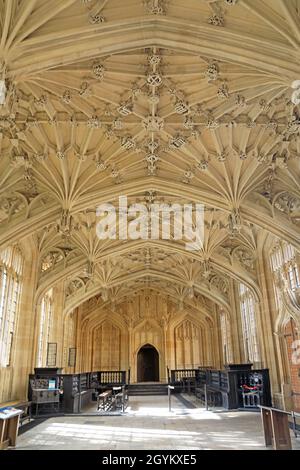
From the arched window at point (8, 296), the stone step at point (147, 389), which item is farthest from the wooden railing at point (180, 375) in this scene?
the arched window at point (8, 296)

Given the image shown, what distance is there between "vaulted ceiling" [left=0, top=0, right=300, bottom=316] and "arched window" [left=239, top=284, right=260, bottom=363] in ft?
8.82

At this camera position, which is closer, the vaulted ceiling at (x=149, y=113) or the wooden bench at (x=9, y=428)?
the vaulted ceiling at (x=149, y=113)

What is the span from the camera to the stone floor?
8.36 meters

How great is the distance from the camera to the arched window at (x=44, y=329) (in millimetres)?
19269

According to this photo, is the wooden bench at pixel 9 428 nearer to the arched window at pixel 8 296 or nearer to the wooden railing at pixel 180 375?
the arched window at pixel 8 296

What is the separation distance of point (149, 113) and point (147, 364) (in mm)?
25974

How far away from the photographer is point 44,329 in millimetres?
20141

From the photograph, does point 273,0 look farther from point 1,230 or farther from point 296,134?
point 1,230

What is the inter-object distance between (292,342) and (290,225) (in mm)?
4500

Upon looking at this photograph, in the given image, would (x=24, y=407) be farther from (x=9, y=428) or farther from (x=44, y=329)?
(x=44, y=329)

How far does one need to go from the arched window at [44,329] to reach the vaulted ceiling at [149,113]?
10.1ft

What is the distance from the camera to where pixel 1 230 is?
1349 centimetres

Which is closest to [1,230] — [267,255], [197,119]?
[197,119]

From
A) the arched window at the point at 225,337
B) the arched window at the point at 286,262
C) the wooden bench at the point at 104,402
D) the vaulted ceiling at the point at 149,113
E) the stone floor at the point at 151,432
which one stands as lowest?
the stone floor at the point at 151,432
